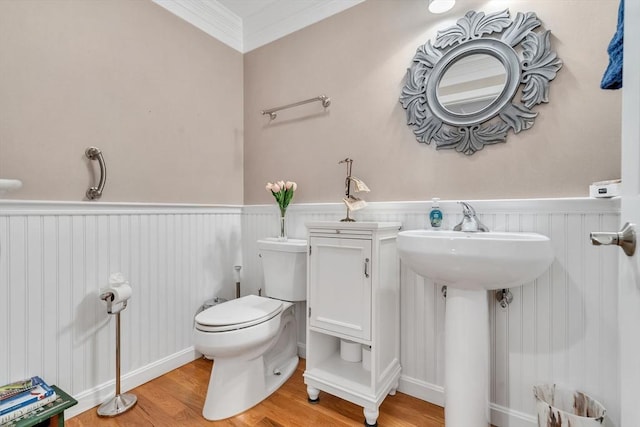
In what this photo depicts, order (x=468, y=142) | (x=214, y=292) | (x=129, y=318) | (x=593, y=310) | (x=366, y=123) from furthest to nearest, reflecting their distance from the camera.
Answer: (x=214, y=292) < (x=366, y=123) < (x=129, y=318) < (x=468, y=142) < (x=593, y=310)

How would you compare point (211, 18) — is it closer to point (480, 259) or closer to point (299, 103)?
point (299, 103)

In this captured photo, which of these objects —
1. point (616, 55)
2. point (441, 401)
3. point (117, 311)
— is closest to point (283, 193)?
point (117, 311)

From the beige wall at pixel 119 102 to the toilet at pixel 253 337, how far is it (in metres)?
0.78

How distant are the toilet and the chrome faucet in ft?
2.73

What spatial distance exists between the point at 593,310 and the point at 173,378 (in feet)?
6.99

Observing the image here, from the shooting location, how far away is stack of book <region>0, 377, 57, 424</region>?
1154 mm

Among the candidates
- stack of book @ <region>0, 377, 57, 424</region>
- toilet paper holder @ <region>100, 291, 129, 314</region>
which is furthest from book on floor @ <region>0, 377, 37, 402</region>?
toilet paper holder @ <region>100, 291, 129, 314</region>

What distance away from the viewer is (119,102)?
169 centimetres

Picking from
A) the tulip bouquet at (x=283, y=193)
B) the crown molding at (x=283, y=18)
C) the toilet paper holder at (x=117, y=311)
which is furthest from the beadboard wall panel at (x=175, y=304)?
the crown molding at (x=283, y=18)

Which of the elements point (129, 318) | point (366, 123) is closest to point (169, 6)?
point (366, 123)

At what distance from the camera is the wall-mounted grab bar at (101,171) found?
156 centimetres

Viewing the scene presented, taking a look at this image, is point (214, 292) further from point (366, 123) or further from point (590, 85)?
point (590, 85)

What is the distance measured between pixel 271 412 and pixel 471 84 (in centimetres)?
188

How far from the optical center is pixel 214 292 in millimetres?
2191
